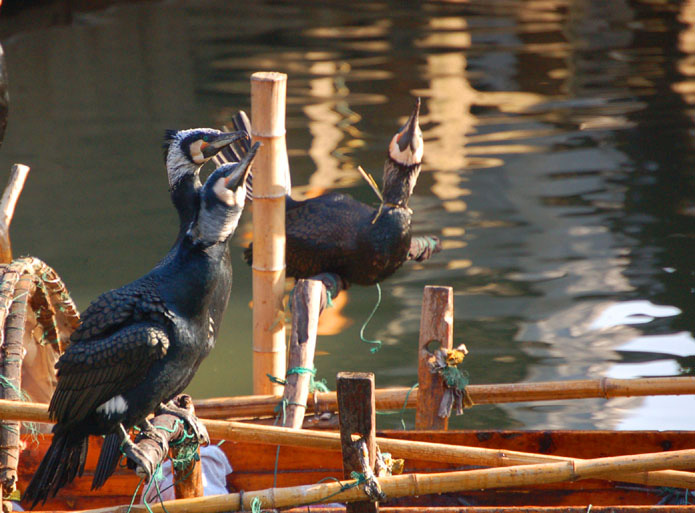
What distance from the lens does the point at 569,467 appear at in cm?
180

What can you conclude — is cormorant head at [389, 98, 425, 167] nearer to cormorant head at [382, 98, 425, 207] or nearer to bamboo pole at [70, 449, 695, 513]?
cormorant head at [382, 98, 425, 207]

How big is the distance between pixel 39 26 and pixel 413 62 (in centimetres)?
425

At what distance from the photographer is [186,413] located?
6.48ft

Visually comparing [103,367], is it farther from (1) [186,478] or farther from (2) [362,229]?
(2) [362,229]

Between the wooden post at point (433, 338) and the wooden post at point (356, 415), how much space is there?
0.84 metres

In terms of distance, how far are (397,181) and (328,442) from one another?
131 centimetres

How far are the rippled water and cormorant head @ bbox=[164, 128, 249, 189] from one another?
6.38ft

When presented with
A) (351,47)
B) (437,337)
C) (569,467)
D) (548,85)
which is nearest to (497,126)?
(548,85)

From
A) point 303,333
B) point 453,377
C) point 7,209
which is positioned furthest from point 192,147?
point 7,209

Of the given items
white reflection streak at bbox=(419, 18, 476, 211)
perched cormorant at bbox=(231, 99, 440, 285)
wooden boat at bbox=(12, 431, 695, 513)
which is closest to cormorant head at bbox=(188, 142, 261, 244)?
wooden boat at bbox=(12, 431, 695, 513)

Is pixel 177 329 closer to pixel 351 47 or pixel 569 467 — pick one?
pixel 569 467

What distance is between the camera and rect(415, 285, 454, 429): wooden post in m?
2.61

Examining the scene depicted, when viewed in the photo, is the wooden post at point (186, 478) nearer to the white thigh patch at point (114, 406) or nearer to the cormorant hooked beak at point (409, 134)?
the white thigh patch at point (114, 406)

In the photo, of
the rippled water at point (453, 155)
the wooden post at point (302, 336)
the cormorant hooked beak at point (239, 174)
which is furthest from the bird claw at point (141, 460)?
the rippled water at point (453, 155)
